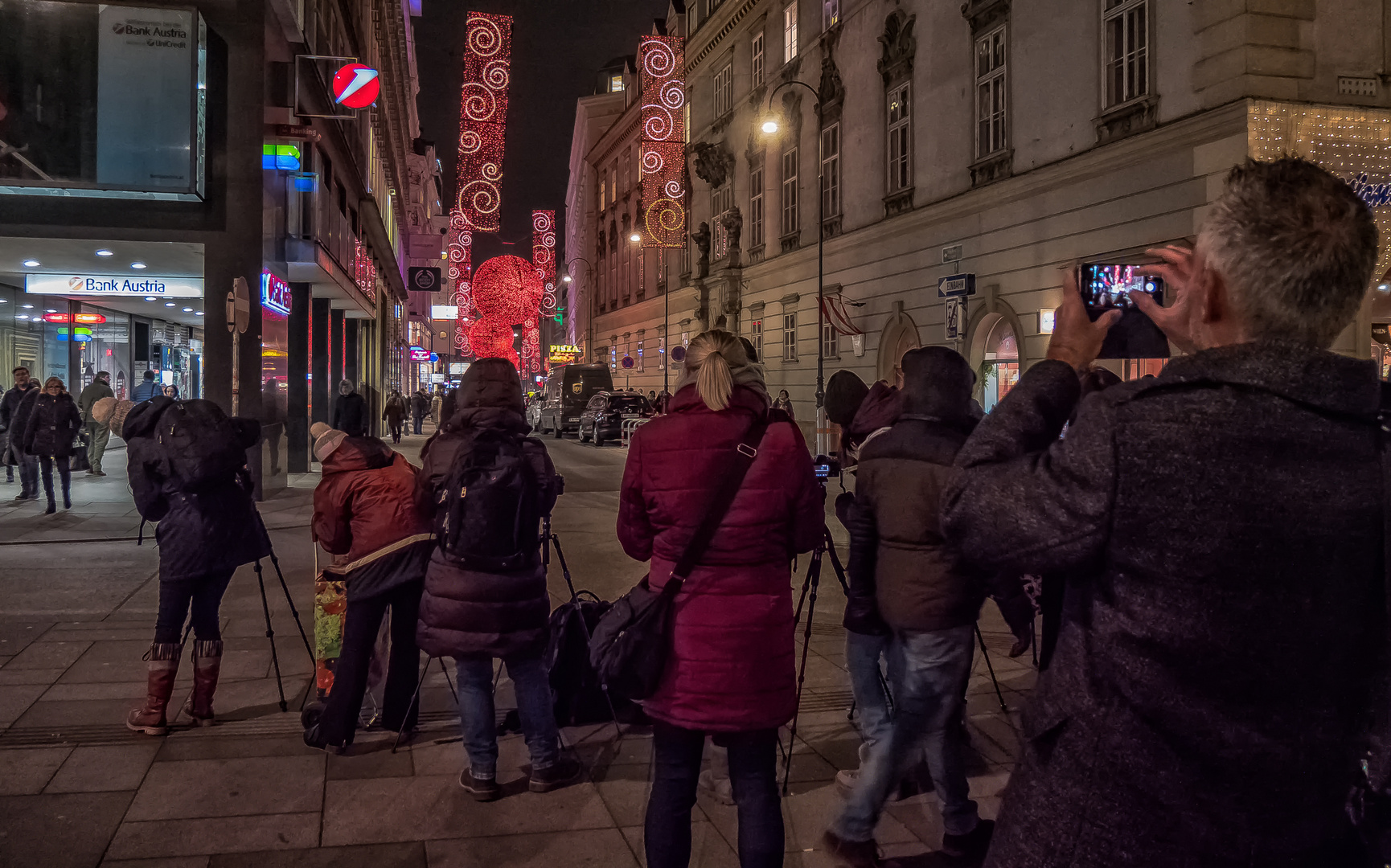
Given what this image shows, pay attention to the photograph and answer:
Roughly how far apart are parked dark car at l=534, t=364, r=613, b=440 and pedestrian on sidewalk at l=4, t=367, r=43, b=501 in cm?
2484

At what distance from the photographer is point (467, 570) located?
14.2 ft

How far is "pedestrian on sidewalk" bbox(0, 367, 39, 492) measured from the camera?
14930 millimetres

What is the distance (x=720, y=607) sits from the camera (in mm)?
3066

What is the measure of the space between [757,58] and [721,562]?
118ft

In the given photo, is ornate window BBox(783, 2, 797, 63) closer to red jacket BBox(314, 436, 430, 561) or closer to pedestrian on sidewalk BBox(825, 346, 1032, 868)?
red jacket BBox(314, 436, 430, 561)

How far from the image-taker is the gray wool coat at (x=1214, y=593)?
4.91ft

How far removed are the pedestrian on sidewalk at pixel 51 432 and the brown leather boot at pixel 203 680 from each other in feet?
33.5

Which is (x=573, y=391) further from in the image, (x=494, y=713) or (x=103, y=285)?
(x=494, y=713)

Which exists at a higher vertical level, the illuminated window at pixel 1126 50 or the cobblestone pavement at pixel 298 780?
the illuminated window at pixel 1126 50

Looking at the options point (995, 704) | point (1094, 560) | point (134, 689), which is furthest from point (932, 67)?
point (1094, 560)

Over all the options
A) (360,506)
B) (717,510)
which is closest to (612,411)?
(360,506)

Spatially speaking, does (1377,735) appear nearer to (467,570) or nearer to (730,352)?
(730,352)

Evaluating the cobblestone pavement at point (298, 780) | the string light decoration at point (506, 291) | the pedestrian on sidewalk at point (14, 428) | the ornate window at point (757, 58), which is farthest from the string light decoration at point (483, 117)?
the cobblestone pavement at point (298, 780)

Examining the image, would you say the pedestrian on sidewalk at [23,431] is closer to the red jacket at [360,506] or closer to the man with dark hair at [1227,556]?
the red jacket at [360,506]
